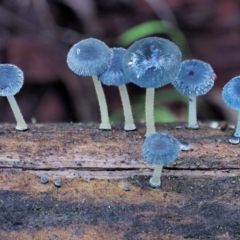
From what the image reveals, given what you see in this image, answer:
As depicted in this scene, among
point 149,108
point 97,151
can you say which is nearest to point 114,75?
point 149,108

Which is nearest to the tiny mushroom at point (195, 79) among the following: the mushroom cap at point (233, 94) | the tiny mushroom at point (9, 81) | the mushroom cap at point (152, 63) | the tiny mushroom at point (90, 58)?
the mushroom cap at point (233, 94)

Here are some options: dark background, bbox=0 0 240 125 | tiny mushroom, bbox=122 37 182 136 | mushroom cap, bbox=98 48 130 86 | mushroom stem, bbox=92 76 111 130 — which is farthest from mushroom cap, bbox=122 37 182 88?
dark background, bbox=0 0 240 125

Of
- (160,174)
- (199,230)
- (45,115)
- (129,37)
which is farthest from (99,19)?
(199,230)

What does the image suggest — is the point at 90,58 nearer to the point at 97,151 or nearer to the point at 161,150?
the point at 97,151

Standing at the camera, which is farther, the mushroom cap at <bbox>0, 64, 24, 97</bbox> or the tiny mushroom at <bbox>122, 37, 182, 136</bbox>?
the mushroom cap at <bbox>0, 64, 24, 97</bbox>

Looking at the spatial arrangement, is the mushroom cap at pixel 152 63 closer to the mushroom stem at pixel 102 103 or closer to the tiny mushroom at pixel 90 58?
the tiny mushroom at pixel 90 58

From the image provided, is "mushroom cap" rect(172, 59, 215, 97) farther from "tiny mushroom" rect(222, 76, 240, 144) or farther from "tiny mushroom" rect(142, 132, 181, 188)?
"tiny mushroom" rect(142, 132, 181, 188)
